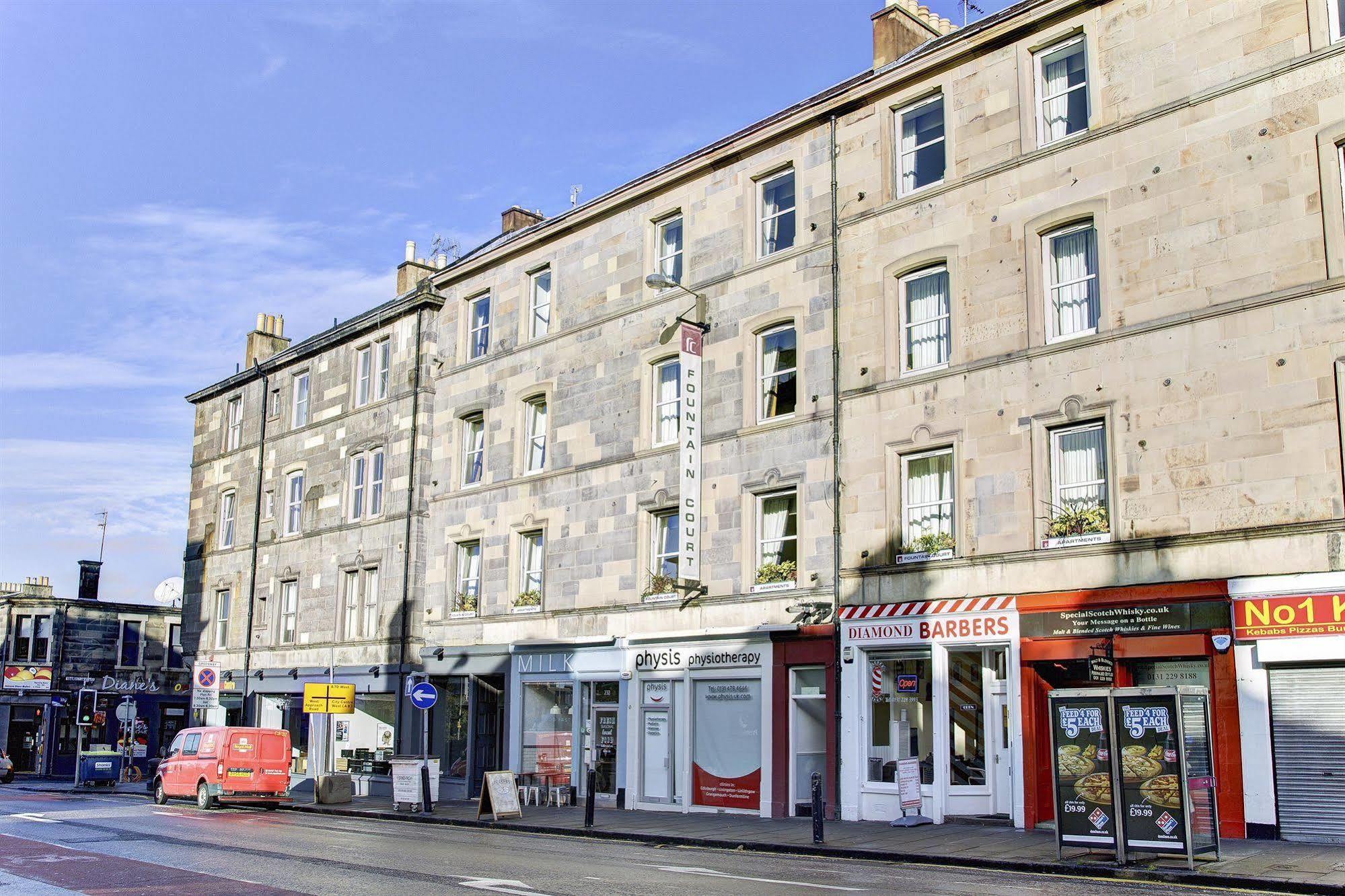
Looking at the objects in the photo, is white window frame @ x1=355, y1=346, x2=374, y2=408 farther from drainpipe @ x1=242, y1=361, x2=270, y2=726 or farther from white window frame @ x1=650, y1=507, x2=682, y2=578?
white window frame @ x1=650, y1=507, x2=682, y2=578

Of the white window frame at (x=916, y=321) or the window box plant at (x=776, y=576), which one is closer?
the white window frame at (x=916, y=321)

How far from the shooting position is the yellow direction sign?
110ft

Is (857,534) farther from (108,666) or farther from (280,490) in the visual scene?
(108,666)

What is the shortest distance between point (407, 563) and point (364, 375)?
666 centimetres

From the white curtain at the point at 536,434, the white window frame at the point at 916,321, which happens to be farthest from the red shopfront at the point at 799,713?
the white curtain at the point at 536,434

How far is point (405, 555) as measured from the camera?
113 feet

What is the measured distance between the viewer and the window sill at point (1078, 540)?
19.8 m

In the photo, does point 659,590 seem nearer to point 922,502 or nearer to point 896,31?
point 922,502

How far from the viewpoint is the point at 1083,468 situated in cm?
2042

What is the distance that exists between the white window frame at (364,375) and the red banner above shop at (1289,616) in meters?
25.7

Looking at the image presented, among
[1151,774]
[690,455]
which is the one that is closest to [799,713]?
[690,455]

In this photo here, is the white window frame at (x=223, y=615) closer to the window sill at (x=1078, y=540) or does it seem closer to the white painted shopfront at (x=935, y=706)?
the white painted shopfront at (x=935, y=706)

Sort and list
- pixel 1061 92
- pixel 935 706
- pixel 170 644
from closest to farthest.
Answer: pixel 935 706
pixel 1061 92
pixel 170 644

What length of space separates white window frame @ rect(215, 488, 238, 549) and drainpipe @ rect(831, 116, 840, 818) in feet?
85.4
